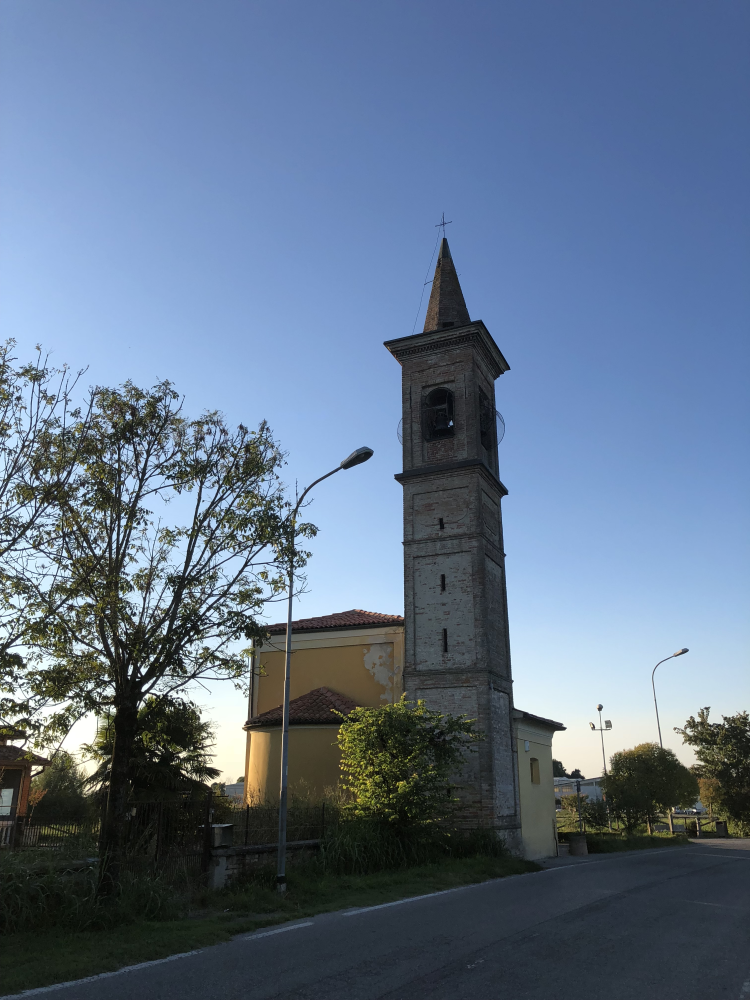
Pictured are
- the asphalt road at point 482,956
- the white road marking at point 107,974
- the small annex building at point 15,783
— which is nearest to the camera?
the white road marking at point 107,974

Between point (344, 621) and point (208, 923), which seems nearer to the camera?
point (208, 923)

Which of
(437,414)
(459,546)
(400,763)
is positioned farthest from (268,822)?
(437,414)

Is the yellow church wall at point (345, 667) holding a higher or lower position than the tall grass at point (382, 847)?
higher

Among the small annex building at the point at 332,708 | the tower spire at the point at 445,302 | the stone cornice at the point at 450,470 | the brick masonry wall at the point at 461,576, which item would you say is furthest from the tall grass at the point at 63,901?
the tower spire at the point at 445,302

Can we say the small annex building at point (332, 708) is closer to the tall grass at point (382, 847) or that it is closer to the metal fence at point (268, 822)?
the tall grass at point (382, 847)

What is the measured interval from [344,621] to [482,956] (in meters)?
19.1

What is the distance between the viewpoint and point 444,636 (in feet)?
74.5

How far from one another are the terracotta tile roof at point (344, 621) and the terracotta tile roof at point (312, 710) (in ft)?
7.96

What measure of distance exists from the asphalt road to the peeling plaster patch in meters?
12.4

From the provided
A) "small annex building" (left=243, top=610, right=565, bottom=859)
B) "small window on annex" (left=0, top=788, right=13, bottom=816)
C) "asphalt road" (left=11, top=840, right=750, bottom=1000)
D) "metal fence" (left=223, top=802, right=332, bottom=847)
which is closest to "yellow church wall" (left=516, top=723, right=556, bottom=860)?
"small annex building" (left=243, top=610, right=565, bottom=859)

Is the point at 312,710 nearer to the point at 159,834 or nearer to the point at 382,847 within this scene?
the point at 382,847

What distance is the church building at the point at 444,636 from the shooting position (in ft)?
72.0

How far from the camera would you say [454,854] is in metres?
18.8

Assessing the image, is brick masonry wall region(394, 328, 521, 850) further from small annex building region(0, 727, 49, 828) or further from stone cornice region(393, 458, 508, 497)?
small annex building region(0, 727, 49, 828)
